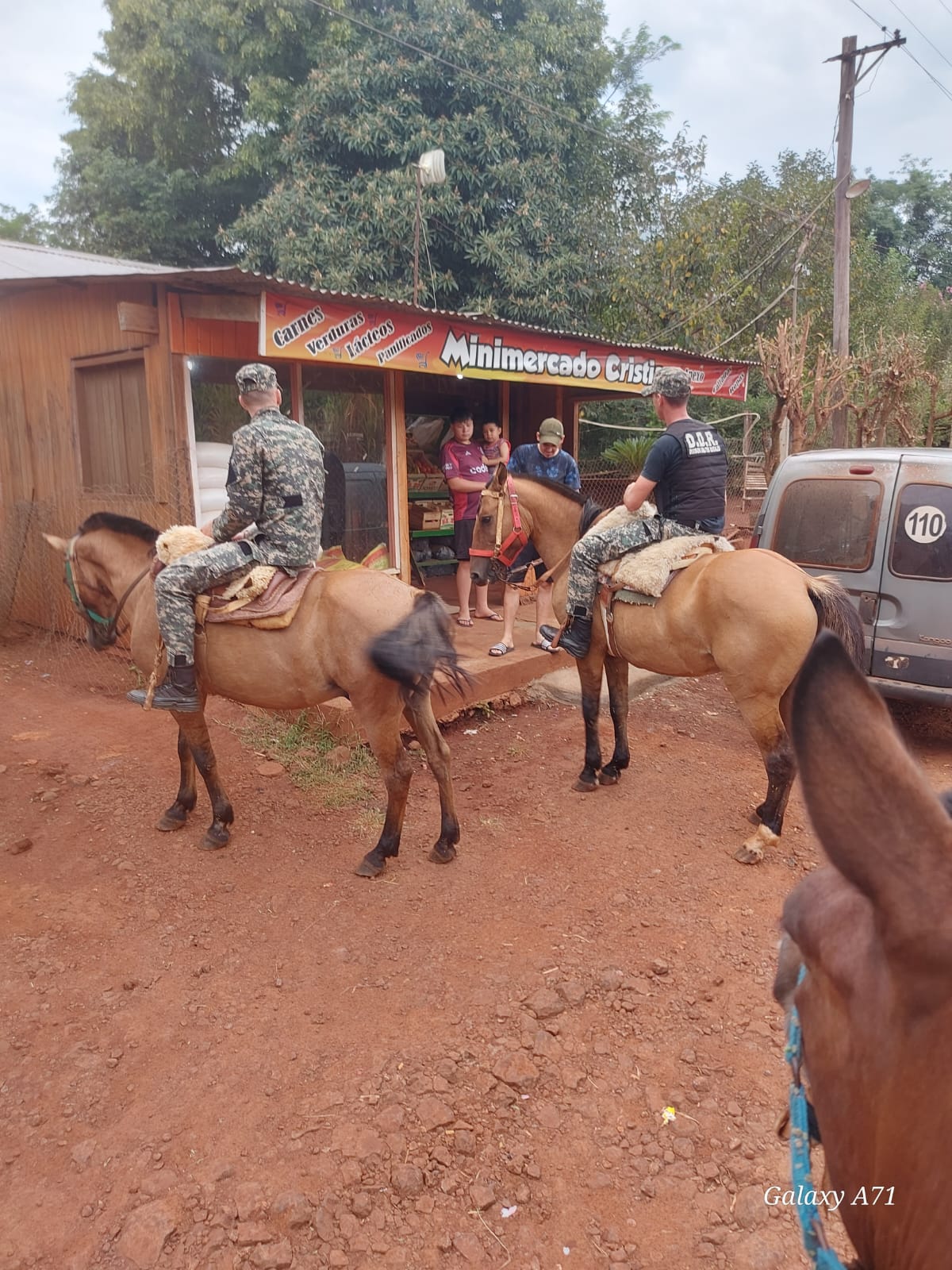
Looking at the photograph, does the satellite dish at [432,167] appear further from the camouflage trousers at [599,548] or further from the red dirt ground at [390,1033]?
the red dirt ground at [390,1033]

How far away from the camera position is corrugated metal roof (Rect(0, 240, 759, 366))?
6023mm

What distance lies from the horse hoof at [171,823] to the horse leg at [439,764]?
1551 millimetres

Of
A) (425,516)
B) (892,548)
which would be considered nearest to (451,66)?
(425,516)

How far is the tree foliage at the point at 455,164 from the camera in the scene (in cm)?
1462

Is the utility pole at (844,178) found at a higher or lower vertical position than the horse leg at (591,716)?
higher

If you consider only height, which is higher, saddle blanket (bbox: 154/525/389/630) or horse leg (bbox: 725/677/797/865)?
saddle blanket (bbox: 154/525/389/630)

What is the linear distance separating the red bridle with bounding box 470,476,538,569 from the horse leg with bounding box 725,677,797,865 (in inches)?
76.8

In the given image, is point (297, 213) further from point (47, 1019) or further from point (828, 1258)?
point (828, 1258)

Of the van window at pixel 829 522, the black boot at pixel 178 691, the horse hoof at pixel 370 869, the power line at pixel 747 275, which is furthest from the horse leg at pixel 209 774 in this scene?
the power line at pixel 747 275

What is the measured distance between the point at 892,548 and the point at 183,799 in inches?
202

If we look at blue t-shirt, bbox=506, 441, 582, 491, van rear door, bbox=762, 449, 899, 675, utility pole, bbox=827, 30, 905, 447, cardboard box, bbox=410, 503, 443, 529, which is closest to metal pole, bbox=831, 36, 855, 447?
utility pole, bbox=827, 30, 905, 447

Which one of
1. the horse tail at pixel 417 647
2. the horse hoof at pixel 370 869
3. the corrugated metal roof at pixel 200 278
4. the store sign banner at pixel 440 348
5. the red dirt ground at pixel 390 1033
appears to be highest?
the corrugated metal roof at pixel 200 278

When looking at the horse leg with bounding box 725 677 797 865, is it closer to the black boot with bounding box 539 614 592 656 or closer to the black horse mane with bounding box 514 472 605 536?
the black boot with bounding box 539 614 592 656

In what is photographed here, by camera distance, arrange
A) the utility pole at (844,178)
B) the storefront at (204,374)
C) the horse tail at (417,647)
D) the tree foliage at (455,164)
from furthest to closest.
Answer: the tree foliage at (455,164), the utility pole at (844,178), the storefront at (204,374), the horse tail at (417,647)
